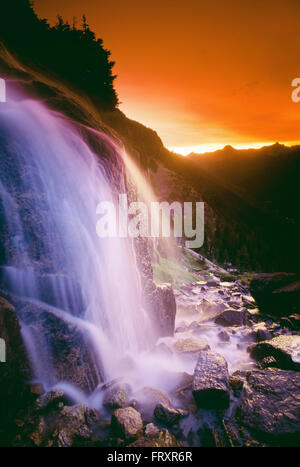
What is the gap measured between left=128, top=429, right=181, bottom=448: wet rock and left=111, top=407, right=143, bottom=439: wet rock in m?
0.14

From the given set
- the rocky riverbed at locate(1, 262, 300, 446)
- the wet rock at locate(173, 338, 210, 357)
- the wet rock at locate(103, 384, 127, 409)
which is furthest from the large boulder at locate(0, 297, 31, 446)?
the wet rock at locate(173, 338, 210, 357)

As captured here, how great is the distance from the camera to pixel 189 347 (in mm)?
7055

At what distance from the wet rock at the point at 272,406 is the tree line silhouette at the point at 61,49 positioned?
12.1 metres

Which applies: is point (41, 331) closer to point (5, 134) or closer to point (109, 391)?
point (109, 391)

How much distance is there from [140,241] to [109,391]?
4.80 meters

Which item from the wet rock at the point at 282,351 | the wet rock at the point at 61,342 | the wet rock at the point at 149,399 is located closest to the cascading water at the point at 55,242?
the wet rock at the point at 61,342

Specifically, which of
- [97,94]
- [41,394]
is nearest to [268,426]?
[41,394]

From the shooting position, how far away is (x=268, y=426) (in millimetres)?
4066

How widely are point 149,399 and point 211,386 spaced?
1.38 meters

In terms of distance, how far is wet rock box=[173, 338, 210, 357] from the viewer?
6.81 metres

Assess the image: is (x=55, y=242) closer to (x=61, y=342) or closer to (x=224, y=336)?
(x=61, y=342)

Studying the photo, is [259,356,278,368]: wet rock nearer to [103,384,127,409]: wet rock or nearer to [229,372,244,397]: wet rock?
[229,372,244,397]: wet rock

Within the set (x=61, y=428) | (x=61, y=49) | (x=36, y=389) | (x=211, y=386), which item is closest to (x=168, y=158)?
(x=61, y=49)

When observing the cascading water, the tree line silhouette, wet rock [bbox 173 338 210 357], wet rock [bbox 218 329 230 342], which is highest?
the tree line silhouette
